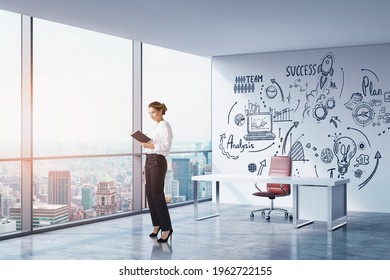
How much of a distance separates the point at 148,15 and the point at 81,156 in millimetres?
2491

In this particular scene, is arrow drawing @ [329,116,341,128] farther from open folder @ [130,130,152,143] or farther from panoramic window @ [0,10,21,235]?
panoramic window @ [0,10,21,235]

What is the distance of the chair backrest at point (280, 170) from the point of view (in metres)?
9.45

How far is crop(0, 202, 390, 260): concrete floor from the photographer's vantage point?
21.6 feet

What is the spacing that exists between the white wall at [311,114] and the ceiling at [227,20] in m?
0.48

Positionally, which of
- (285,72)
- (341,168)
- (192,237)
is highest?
(285,72)

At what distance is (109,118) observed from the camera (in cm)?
991

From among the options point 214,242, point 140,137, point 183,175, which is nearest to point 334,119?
point 183,175

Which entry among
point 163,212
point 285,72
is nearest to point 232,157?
point 285,72

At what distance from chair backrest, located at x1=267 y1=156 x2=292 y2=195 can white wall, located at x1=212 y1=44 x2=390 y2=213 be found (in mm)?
1460

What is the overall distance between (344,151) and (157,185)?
4.55m

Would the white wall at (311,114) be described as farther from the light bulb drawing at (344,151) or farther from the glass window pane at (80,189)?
the glass window pane at (80,189)

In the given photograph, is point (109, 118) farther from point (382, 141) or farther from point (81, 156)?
point (382, 141)

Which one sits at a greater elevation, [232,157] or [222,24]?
[222,24]

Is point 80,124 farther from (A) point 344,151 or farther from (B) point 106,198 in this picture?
(A) point 344,151
